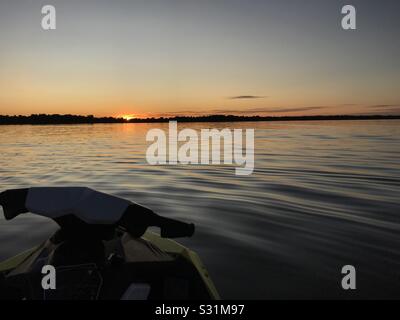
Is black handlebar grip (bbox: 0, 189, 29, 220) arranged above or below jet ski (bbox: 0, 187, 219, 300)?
above

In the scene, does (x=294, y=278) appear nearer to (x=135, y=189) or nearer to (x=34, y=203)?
(x=34, y=203)

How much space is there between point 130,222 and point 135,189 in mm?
10516

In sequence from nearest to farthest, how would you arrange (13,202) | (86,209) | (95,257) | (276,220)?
(86,209) < (13,202) < (95,257) < (276,220)

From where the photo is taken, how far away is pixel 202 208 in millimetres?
10602

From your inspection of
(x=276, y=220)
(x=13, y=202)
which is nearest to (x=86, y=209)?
(x=13, y=202)

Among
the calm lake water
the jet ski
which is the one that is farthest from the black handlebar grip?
the calm lake water

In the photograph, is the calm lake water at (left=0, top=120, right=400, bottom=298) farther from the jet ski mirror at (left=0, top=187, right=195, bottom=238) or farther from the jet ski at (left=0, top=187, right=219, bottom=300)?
the jet ski mirror at (left=0, top=187, right=195, bottom=238)

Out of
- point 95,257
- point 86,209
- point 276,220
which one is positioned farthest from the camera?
point 276,220

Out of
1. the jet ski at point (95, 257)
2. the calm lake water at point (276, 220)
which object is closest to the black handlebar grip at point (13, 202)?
the jet ski at point (95, 257)

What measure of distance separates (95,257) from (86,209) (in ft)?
2.58

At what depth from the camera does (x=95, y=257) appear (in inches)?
150

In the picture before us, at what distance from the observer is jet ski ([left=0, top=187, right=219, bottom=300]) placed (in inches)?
130

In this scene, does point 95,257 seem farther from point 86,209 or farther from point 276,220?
point 276,220
